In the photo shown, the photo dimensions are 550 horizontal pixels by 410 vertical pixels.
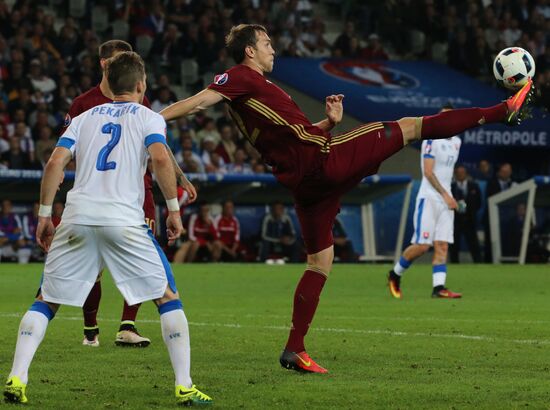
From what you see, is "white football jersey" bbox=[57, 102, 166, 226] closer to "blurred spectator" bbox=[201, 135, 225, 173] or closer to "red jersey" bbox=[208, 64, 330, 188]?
"red jersey" bbox=[208, 64, 330, 188]

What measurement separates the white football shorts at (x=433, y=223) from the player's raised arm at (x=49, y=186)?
32.3ft

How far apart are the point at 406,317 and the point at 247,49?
5.12 m

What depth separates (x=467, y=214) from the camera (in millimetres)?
Result: 26969

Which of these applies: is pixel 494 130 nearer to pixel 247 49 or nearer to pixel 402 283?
pixel 402 283

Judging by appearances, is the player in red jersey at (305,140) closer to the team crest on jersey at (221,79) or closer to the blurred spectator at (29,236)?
the team crest on jersey at (221,79)

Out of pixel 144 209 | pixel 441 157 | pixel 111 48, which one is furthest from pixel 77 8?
pixel 144 209

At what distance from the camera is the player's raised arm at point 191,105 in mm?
8242

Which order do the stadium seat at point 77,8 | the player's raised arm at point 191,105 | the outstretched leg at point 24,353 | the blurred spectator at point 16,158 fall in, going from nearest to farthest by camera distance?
1. the outstretched leg at point 24,353
2. the player's raised arm at point 191,105
3. the blurred spectator at point 16,158
4. the stadium seat at point 77,8

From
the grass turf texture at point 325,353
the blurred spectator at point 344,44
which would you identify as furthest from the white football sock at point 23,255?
the blurred spectator at point 344,44

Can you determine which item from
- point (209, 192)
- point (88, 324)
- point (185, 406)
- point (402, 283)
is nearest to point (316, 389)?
point (185, 406)

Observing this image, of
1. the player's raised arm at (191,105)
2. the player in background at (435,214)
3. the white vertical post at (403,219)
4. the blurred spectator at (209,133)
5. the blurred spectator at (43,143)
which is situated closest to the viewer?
the player's raised arm at (191,105)

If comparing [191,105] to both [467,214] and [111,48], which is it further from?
[467,214]

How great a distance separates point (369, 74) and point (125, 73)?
80.6 feet

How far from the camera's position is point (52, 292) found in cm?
700
